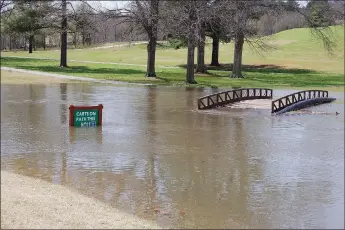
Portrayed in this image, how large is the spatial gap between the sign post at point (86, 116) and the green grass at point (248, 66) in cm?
672

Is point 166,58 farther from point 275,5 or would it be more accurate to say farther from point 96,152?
point 96,152

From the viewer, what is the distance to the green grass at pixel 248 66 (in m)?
33.7

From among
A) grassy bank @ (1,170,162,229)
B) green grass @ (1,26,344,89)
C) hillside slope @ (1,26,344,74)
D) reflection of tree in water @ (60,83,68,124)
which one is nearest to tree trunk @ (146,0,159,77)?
green grass @ (1,26,344,89)

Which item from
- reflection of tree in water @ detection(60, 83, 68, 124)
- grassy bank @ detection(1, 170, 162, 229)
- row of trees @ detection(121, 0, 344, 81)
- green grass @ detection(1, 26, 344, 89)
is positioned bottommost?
grassy bank @ detection(1, 170, 162, 229)

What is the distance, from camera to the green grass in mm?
Answer: 33656

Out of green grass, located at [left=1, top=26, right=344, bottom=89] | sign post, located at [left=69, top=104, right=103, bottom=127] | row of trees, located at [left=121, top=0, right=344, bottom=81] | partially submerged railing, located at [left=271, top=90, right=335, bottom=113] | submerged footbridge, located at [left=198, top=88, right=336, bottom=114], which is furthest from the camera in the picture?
green grass, located at [left=1, top=26, right=344, bottom=89]

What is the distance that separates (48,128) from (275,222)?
848 centimetres

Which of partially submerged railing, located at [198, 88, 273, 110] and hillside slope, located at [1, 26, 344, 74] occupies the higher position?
hillside slope, located at [1, 26, 344, 74]

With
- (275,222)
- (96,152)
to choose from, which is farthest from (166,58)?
(275,222)

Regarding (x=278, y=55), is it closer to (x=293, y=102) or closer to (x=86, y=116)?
(x=293, y=102)

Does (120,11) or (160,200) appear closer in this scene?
(160,200)

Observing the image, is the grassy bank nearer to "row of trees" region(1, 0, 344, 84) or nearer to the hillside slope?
"row of trees" region(1, 0, 344, 84)

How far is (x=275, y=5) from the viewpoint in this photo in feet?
115

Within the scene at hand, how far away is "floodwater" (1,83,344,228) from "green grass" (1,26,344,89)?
7210mm
